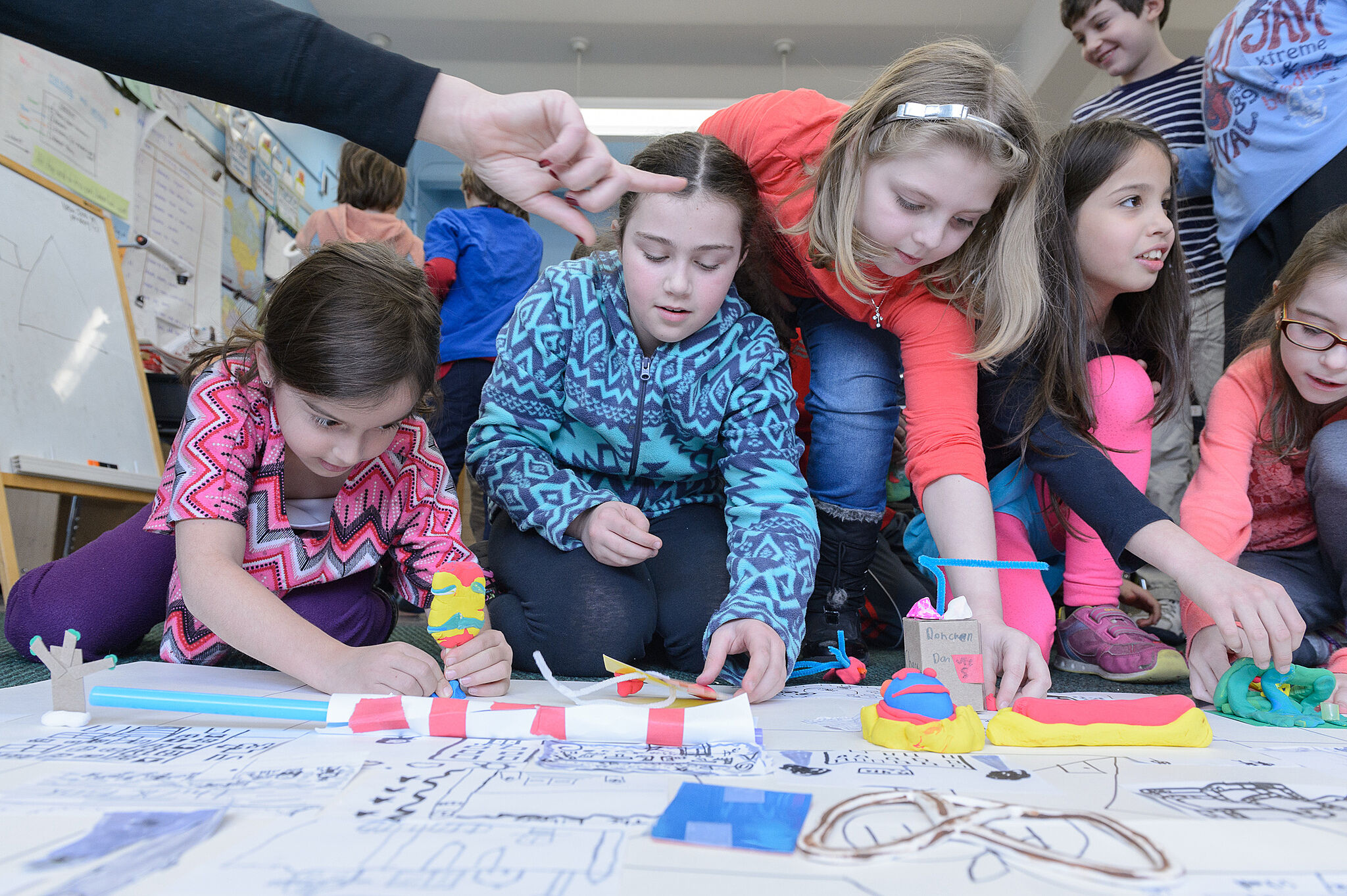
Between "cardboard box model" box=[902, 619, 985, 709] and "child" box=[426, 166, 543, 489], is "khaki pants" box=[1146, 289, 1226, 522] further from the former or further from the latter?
"child" box=[426, 166, 543, 489]

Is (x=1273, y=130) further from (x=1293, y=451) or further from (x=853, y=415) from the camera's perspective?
(x=853, y=415)

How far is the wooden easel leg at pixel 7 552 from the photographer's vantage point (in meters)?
1.39

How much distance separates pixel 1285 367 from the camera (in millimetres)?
1063

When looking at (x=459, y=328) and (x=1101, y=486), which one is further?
(x=459, y=328)

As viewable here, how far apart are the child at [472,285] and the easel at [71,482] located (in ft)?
2.07

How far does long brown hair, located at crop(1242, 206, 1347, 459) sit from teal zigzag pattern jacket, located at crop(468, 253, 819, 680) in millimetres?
595

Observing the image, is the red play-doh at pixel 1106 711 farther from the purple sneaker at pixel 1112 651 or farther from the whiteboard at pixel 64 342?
the whiteboard at pixel 64 342

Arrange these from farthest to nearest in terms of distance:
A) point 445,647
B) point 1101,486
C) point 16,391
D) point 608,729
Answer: point 16,391 → point 1101,486 → point 445,647 → point 608,729

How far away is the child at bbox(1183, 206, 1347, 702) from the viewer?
3.31ft

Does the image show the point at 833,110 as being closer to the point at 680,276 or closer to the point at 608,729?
the point at 680,276

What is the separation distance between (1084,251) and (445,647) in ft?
3.11

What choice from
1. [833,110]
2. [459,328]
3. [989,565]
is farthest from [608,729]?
[459,328]

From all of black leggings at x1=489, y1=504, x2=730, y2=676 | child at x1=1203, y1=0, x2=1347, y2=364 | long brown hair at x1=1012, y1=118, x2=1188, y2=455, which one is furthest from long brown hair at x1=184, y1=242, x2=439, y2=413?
child at x1=1203, y1=0, x2=1347, y2=364

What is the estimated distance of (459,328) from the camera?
191 cm
